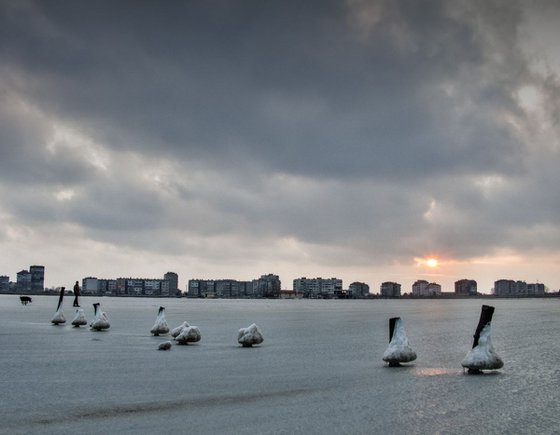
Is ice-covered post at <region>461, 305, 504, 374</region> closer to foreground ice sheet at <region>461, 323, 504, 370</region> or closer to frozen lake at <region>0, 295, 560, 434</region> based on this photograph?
foreground ice sheet at <region>461, 323, 504, 370</region>

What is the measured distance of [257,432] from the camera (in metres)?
15.4

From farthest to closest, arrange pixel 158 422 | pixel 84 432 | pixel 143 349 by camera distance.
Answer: pixel 143 349
pixel 158 422
pixel 84 432

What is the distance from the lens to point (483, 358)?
1130 inches

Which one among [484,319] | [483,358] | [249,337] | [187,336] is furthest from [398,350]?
[187,336]

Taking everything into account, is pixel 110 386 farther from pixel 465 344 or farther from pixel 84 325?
pixel 84 325

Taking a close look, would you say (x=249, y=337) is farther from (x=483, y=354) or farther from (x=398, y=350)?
(x=483, y=354)

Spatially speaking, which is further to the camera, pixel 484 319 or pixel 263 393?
pixel 484 319

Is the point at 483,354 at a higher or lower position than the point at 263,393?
higher

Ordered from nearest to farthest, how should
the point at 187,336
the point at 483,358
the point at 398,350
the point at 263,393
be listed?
the point at 263,393
the point at 483,358
the point at 398,350
the point at 187,336

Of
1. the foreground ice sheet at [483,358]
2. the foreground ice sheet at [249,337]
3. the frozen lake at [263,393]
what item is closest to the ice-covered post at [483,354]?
the foreground ice sheet at [483,358]

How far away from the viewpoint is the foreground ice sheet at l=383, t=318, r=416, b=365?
31.3m

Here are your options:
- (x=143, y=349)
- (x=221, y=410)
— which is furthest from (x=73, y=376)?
(x=143, y=349)

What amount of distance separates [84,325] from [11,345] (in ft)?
78.5

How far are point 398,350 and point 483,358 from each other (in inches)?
181
